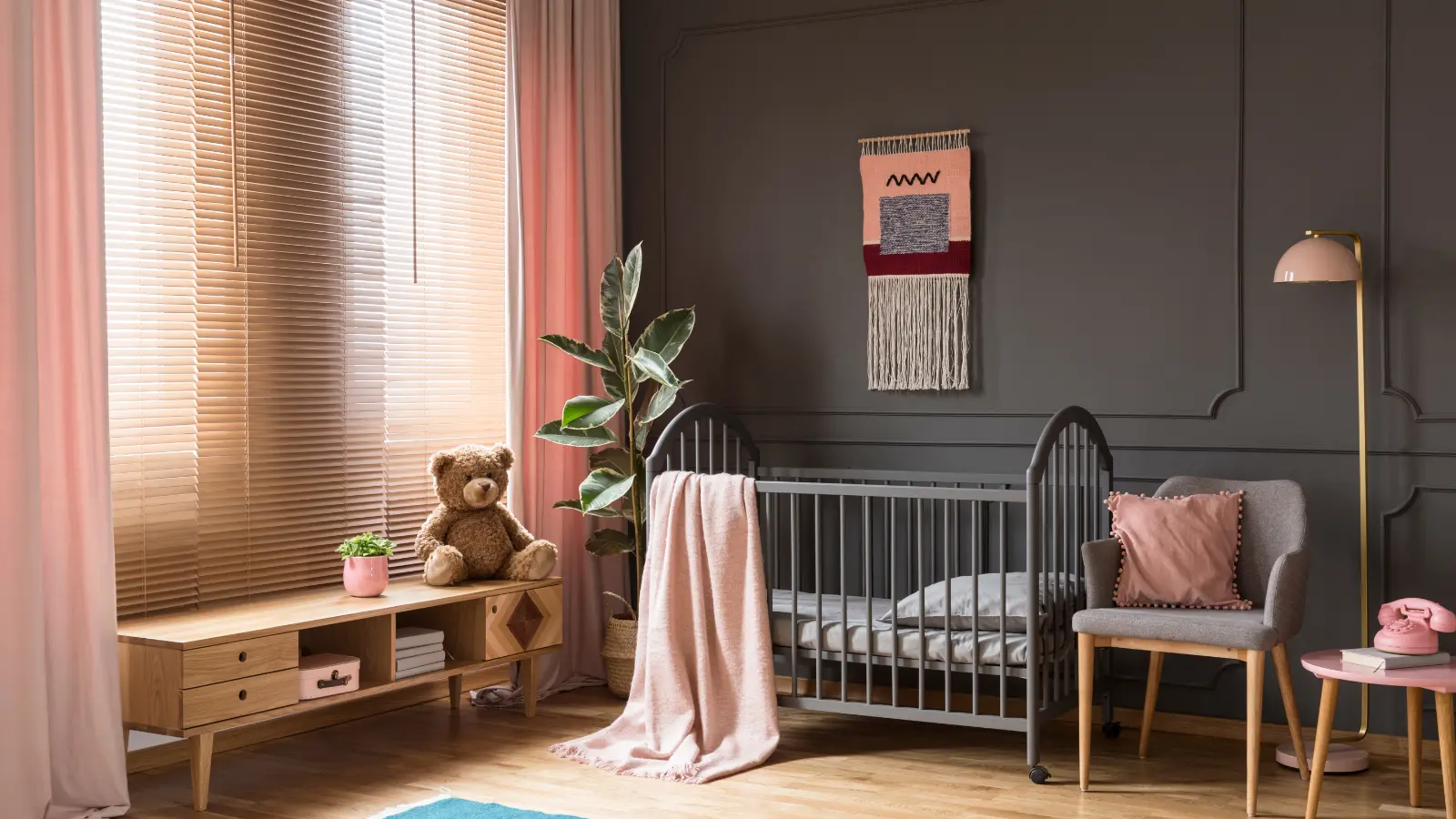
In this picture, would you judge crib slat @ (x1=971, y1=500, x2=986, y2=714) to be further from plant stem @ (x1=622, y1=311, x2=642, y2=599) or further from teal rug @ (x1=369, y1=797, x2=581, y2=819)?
plant stem @ (x1=622, y1=311, x2=642, y2=599)

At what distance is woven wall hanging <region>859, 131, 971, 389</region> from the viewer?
4078mm

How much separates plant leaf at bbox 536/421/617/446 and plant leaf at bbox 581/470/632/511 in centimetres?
10

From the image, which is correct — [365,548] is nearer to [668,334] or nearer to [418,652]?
[418,652]

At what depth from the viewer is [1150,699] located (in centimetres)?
354

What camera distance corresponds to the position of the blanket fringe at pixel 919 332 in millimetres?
4090

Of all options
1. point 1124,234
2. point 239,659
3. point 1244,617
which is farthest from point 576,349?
point 1244,617

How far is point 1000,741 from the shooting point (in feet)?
12.1

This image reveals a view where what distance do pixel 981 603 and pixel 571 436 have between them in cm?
140

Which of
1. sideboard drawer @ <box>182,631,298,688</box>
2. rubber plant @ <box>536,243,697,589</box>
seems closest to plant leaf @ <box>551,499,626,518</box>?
rubber plant @ <box>536,243,697,589</box>

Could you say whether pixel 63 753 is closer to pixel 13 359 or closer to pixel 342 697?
pixel 342 697

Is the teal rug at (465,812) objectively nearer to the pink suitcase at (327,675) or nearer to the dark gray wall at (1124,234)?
the pink suitcase at (327,675)

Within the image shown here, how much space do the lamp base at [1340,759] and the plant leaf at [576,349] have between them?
2.23 metres

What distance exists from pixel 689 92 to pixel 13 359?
2490 mm

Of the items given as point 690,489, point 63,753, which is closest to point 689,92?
point 690,489
